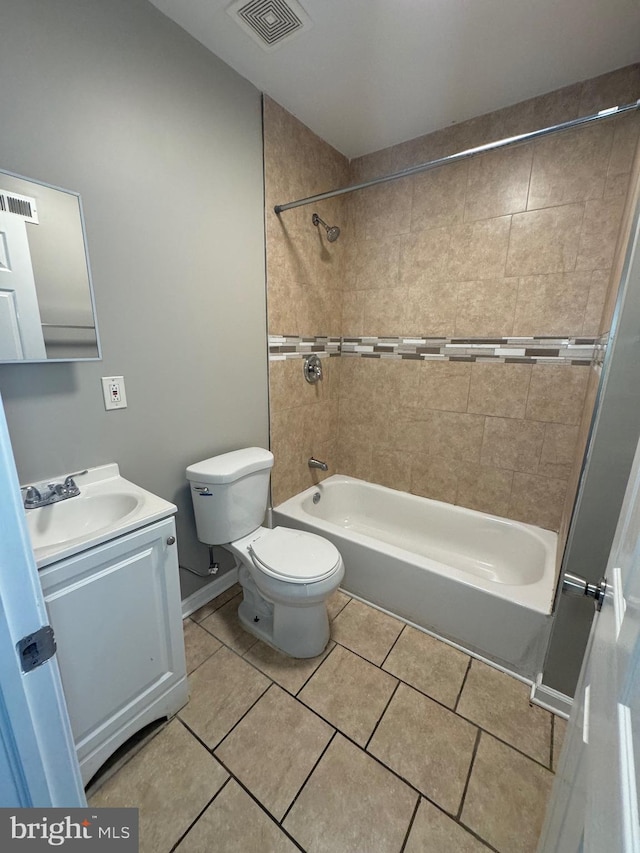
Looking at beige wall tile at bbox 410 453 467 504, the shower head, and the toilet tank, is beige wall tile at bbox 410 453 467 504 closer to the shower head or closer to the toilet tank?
the toilet tank

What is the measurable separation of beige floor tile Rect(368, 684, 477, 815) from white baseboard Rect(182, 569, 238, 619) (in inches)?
40.9

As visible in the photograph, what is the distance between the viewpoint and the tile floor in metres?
0.99

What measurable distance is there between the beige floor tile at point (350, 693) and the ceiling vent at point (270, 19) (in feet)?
8.50

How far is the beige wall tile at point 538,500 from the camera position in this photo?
191cm

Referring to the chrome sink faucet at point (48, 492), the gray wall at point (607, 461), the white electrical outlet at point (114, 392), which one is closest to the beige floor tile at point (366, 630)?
the gray wall at point (607, 461)

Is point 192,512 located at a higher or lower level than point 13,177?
lower

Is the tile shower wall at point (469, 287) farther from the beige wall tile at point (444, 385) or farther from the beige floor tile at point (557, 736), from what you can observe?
the beige floor tile at point (557, 736)

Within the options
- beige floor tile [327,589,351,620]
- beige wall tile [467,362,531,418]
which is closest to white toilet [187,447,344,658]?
beige floor tile [327,589,351,620]

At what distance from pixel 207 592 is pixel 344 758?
3.32ft

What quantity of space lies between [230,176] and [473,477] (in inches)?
83.4

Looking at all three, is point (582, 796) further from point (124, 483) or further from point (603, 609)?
point (124, 483)

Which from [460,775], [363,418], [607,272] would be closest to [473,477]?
[363,418]

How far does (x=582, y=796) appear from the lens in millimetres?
472

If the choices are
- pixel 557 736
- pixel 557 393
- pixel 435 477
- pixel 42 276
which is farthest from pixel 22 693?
pixel 557 393
